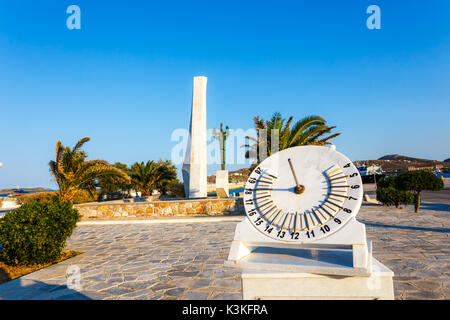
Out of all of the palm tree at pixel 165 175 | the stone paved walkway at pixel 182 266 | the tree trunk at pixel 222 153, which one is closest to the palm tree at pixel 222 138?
the tree trunk at pixel 222 153

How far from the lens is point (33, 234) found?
5.57 m

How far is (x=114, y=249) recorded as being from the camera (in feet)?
22.4

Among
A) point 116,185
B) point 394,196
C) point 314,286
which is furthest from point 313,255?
point 116,185

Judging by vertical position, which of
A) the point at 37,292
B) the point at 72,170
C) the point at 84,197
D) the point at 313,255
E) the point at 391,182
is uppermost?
the point at 72,170

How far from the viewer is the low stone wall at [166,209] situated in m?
12.7

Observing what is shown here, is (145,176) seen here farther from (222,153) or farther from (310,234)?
(310,234)

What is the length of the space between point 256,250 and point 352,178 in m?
1.09

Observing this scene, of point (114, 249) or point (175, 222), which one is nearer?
point (114, 249)

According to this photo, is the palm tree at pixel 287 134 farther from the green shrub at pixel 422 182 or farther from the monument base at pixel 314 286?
the monument base at pixel 314 286

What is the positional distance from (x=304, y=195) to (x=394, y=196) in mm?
11961

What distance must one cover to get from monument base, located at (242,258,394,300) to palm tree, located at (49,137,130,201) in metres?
12.5

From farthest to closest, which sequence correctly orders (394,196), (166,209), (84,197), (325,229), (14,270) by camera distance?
(84,197) → (166,209) → (394,196) → (14,270) → (325,229)
